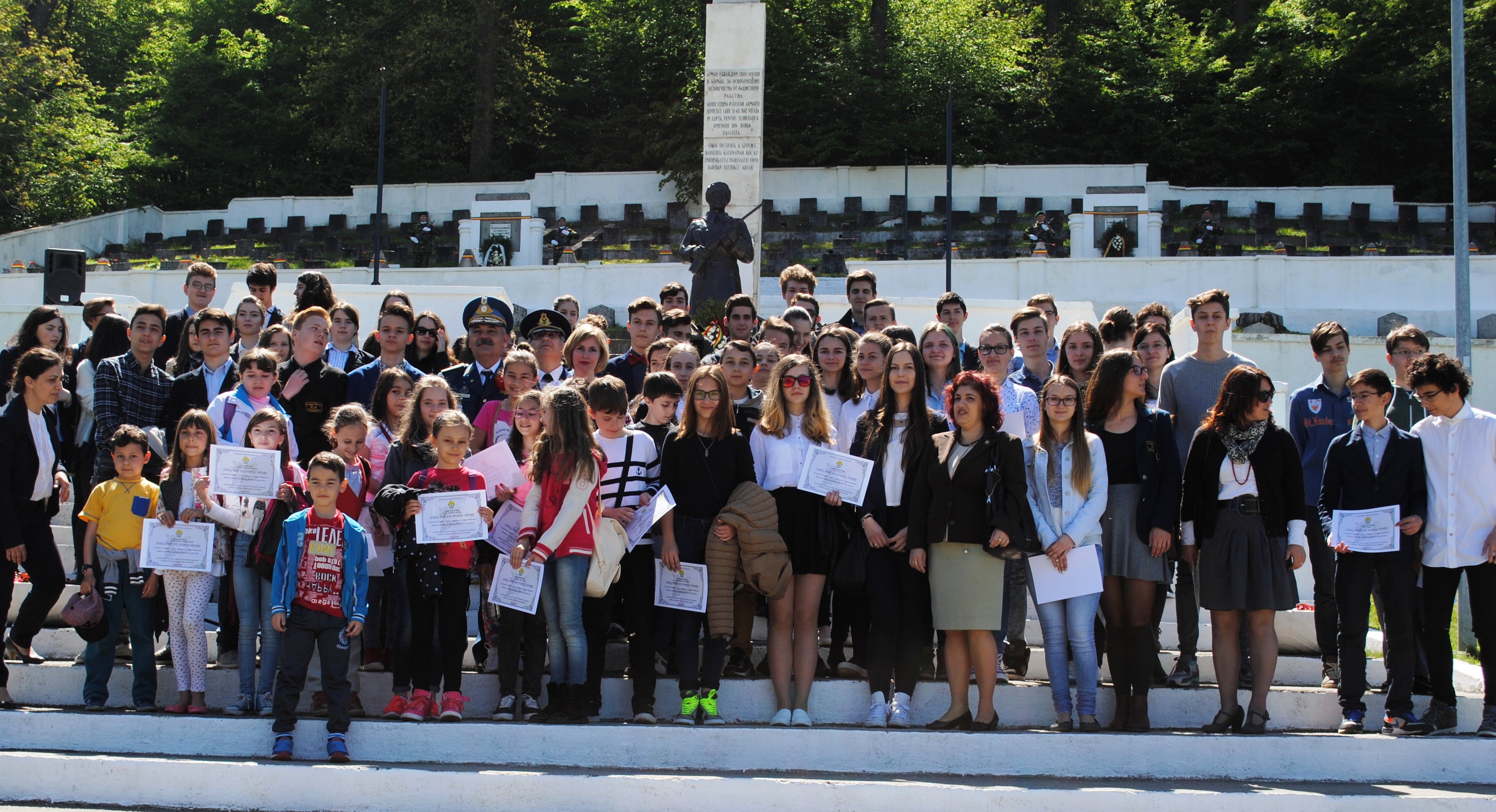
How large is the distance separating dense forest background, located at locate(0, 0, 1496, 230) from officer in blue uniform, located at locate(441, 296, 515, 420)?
84.9 feet

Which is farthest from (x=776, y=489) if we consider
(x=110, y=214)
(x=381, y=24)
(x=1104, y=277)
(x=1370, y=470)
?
(x=381, y=24)

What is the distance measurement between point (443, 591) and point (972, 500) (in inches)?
104

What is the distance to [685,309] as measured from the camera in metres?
9.67

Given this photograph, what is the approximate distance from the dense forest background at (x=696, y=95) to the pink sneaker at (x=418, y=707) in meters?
28.5

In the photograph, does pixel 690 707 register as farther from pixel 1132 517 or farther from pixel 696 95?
pixel 696 95

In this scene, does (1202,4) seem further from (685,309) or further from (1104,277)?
(685,309)

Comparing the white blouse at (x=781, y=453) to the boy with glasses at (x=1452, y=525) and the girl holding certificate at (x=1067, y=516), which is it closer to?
the girl holding certificate at (x=1067, y=516)

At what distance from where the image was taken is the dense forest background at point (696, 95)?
34938mm

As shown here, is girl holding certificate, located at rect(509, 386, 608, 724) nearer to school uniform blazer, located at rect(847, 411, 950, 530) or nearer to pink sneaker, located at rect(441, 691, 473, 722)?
pink sneaker, located at rect(441, 691, 473, 722)

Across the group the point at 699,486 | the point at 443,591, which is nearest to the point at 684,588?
the point at 699,486

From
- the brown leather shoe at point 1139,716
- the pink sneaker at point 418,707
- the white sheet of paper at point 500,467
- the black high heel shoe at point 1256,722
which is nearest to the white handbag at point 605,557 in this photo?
the white sheet of paper at point 500,467

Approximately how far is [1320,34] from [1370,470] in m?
35.3

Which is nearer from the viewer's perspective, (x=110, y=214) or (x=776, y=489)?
(x=776, y=489)

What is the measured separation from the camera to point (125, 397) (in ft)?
25.1
